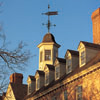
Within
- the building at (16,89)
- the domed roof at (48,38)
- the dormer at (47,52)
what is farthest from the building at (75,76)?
the domed roof at (48,38)

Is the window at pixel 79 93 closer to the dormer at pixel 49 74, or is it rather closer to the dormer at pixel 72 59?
the dormer at pixel 72 59

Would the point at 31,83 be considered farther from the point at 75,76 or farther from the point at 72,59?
A: the point at 75,76

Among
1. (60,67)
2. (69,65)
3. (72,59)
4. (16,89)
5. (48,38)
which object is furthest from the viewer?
(16,89)

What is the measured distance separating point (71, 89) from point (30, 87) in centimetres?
1244

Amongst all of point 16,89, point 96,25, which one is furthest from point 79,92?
point 16,89

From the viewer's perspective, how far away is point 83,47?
30672 millimetres

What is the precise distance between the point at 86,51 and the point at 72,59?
8.73ft

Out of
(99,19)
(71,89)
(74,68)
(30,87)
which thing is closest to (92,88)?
(71,89)

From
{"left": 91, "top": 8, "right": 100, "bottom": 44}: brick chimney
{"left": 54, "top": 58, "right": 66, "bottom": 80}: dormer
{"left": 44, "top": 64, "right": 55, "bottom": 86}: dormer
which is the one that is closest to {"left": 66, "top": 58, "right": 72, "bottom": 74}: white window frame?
{"left": 54, "top": 58, "right": 66, "bottom": 80}: dormer

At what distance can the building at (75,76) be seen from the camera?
89.2 feet

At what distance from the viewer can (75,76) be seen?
29156 millimetres

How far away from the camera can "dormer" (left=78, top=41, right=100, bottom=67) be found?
30391 millimetres

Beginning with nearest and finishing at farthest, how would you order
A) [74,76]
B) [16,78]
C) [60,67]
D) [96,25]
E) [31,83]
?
[74,76] → [60,67] → [96,25] → [31,83] → [16,78]

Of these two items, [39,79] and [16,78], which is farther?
[16,78]
